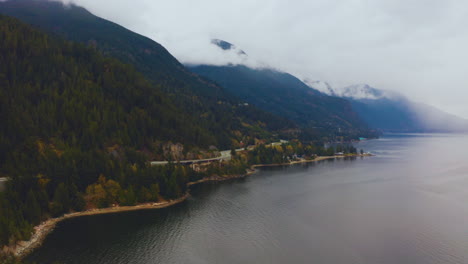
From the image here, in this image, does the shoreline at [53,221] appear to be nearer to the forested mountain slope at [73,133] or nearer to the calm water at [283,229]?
the forested mountain slope at [73,133]

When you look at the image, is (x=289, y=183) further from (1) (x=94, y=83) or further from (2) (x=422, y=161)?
(2) (x=422, y=161)

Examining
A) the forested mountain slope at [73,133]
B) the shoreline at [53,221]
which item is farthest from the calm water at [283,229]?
the forested mountain slope at [73,133]

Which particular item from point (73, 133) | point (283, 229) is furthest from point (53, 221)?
point (283, 229)

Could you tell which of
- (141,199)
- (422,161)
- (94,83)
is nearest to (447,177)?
(422,161)

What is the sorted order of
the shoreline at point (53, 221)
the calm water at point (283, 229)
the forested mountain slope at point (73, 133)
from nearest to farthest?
the shoreline at point (53, 221) < the calm water at point (283, 229) < the forested mountain slope at point (73, 133)

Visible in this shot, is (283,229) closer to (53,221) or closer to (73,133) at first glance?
(53,221)

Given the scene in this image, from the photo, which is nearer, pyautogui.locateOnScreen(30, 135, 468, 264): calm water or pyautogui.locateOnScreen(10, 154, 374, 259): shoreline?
pyautogui.locateOnScreen(10, 154, 374, 259): shoreline

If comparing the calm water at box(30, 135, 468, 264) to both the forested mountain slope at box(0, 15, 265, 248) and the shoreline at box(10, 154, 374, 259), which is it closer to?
the shoreline at box(10, 154, 374, 259)

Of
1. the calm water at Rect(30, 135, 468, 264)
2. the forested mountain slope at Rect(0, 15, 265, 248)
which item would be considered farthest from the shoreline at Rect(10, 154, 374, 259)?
the calm water at Rect(30, 135, 468, 264)
